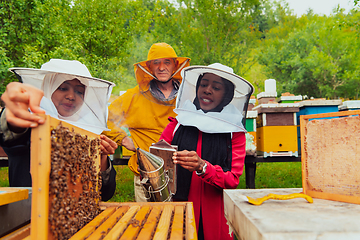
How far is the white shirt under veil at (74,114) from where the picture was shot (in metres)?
1.86

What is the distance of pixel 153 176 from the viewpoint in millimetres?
1528

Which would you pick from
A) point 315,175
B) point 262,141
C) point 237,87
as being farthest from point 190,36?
point 315,175

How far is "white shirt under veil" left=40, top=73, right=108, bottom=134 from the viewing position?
1.86m

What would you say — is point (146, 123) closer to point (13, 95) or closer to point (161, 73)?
point (161, 73)

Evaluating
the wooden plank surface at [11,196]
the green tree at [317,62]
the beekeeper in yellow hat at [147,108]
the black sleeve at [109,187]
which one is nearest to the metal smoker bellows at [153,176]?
the black sleeve at [109,187]

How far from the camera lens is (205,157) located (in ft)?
6.46

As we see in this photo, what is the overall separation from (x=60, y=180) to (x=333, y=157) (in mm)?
1189

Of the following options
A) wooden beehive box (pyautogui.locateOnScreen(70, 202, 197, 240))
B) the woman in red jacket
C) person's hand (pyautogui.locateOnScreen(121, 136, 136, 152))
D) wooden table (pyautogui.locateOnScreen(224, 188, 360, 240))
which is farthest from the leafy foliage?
wooden table (pyautogui.locateOnScreen(224, 188, 360, 240))

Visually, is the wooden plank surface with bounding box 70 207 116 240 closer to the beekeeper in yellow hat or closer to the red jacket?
the red jacket

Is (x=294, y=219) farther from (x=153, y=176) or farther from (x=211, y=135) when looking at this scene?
(x=211, y=135)

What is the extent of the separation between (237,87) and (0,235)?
5.71 ft

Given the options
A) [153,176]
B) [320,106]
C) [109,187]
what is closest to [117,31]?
[320,106]

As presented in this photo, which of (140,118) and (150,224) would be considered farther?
(140,118)

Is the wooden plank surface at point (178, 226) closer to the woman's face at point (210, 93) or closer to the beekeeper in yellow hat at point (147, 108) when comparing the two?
the woman's face at point (210, 93)
